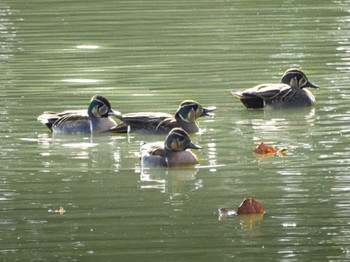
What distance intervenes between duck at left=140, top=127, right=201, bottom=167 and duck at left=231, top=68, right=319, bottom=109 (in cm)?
311

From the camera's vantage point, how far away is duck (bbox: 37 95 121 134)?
51.7ft

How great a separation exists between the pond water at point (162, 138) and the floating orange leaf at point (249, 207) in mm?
66

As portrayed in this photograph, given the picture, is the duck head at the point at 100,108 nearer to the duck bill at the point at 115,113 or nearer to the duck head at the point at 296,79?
the duck bill at the point at 115,113

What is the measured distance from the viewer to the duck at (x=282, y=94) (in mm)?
17056

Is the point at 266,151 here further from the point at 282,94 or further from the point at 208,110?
the point at 282,94

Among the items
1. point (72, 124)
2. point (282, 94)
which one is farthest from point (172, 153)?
point (282, 94)

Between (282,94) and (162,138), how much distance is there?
217 cm

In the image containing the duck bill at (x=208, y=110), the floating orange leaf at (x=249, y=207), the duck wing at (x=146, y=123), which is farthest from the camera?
the duck bill at (x=208, y=110)

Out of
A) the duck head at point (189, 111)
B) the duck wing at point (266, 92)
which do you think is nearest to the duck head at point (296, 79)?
the duck wing at point (266, 92)

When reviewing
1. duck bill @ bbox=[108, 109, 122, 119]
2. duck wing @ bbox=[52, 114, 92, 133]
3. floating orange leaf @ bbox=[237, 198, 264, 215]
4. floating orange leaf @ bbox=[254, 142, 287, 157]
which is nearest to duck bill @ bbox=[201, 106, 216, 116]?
duck bill @ bbox=[108, 109, 122, 119]

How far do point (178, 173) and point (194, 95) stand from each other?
4.20 meters

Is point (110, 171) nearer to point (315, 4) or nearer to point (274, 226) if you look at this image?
point (274, 226)

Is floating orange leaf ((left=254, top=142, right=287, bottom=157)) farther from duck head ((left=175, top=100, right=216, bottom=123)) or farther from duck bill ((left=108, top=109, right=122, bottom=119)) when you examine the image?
duck bill ((left=108, top=109, right=122, bottom=119))

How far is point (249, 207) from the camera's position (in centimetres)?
1160
